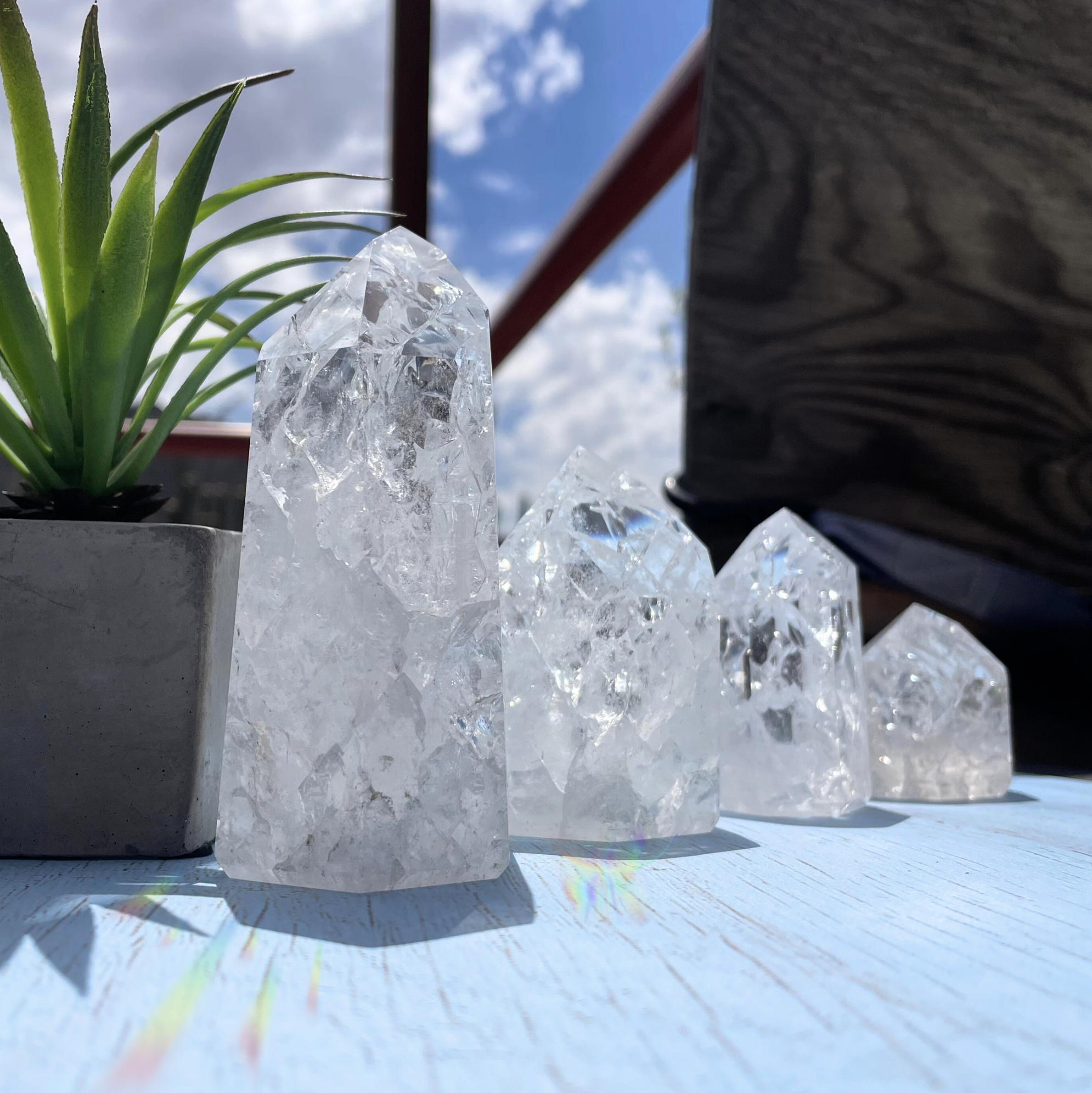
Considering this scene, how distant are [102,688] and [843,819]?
0.58 m

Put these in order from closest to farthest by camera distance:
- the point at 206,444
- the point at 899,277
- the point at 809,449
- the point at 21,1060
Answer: the point at 21,1060
the point at 206,444
the point at 899,277
the point at 809,449

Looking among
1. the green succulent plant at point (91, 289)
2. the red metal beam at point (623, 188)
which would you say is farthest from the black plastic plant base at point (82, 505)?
the red metal beam at point (623, 188)

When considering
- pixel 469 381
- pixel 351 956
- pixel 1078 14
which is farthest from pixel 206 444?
pixel 1078 14

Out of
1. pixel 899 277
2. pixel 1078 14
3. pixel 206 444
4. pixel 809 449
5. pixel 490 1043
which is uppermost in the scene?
pixel 1078 14

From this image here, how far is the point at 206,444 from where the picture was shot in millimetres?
1244

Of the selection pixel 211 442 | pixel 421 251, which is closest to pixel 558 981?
pixel 421 251

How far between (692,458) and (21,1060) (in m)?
1.51

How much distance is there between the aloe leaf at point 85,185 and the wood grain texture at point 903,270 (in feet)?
2.67

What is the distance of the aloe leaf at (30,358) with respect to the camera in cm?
55

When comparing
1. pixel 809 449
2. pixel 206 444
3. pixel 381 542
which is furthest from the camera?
pixel 809 449

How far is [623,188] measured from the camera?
1359 mm

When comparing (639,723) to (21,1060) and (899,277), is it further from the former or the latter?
(899,277)

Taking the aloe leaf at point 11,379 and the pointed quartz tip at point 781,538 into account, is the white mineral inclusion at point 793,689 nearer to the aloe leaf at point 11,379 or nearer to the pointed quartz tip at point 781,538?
the pointed quartz tip at point 781,538

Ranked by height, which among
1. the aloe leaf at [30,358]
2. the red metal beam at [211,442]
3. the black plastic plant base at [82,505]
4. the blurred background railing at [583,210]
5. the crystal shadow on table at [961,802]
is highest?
the blurred background railing at [583,210]
